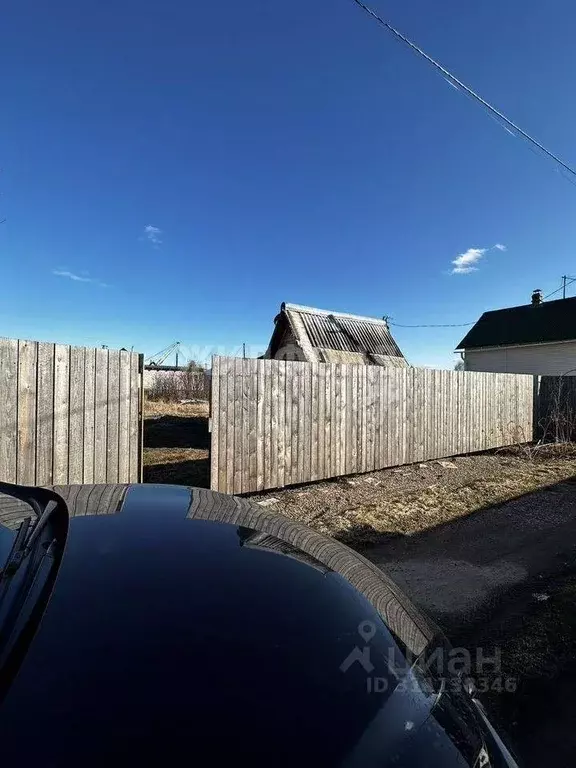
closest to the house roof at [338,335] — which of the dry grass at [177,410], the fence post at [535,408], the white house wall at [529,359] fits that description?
the fence post at [535,408]

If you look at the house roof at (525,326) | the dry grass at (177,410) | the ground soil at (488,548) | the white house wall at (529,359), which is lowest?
the ground soil at (488,548)

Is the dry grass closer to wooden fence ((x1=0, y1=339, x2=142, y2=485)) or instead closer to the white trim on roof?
wooden fence ((x1=0, y1=339, x2=142, y2=485))

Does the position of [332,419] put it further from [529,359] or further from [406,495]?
[529,359]

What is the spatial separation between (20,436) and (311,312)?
9.75 meters

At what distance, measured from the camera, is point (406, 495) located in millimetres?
5535

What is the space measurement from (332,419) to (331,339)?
5989 millimetres

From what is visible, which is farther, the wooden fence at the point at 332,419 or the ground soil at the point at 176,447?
the ground soil at the point at 176,447

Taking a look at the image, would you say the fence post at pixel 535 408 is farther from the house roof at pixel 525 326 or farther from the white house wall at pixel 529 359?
the house roof at pixel 525 326

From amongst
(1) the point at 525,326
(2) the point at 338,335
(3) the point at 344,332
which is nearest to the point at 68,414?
(2) the point at 338,335

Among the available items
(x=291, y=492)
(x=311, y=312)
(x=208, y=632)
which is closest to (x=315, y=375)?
(x=291, y=492)

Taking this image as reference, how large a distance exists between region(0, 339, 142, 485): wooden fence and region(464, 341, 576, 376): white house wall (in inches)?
693

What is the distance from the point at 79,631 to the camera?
0.97 m

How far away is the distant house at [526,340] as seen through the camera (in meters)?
17.8

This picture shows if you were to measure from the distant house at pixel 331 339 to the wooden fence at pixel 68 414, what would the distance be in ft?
21.9
